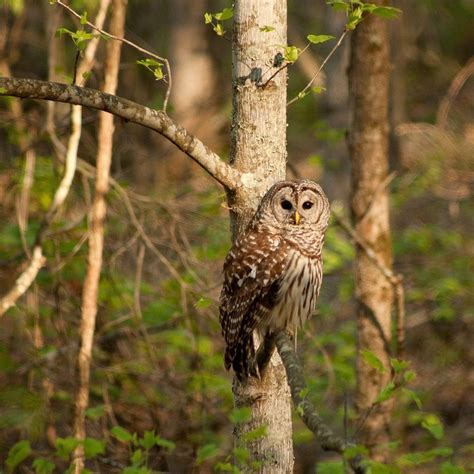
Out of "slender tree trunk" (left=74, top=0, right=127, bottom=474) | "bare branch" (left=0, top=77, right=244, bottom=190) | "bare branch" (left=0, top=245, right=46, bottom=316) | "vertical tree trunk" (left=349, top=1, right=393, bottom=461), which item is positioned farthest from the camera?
"slender tree trunk" (left=74, top=0, right=127, bottom=474)

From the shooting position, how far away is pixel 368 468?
317cm

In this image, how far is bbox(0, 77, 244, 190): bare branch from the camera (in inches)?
133

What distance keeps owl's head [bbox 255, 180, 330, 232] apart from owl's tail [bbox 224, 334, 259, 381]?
23.9 inches

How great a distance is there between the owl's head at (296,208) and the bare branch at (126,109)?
0.38 metres

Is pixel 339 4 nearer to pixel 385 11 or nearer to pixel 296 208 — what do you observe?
pixel 385 11

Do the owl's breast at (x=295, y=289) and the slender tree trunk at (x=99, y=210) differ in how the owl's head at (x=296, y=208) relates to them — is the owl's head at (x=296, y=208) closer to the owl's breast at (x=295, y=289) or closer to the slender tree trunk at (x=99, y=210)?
the owl's breast at (x=295, y=289)

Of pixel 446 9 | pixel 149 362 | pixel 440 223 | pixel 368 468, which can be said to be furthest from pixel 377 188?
pixel 446 9

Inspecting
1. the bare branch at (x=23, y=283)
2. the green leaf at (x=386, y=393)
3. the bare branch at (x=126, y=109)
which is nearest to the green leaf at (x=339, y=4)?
the bare branch at (x=126, y=109)

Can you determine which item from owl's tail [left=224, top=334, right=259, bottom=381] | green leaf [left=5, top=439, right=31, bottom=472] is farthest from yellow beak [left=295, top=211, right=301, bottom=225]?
green leaf [left=5, top=439, right=31, bottom=472]

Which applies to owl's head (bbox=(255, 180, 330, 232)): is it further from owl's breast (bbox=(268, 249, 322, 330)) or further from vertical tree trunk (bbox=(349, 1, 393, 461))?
vertical tree trunk (bbox=(349, 1, 393, 461))

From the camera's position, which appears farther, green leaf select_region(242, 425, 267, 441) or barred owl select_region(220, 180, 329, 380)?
barred owl select_region(220, 180, 329, 380)

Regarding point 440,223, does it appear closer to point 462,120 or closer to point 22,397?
point 462,120

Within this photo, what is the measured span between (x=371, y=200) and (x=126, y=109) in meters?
3.12

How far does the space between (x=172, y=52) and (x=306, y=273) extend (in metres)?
10.8
